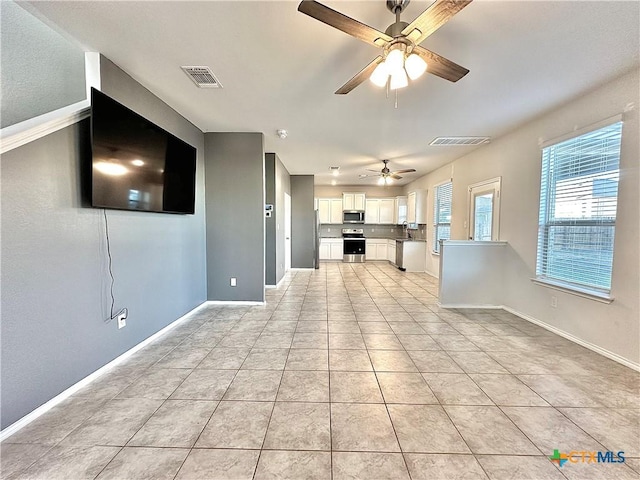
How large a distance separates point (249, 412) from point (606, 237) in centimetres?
360

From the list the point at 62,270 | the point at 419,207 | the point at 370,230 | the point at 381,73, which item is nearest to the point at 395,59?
the point at 381,73

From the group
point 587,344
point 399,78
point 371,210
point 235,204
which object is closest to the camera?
point 399,78

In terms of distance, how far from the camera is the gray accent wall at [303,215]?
283 inches

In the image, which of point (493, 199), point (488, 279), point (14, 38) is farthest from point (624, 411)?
point (14, 38)

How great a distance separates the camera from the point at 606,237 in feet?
8.33

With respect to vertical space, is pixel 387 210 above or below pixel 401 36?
below

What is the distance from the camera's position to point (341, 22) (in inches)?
56.2

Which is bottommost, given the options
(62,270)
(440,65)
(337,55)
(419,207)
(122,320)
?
(122,320)

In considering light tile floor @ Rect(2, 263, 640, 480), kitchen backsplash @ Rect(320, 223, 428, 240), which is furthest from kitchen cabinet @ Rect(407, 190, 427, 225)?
light tile floor @ Rect(2, 263, 640, 480)

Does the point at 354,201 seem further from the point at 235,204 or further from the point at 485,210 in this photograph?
the point at 235,204

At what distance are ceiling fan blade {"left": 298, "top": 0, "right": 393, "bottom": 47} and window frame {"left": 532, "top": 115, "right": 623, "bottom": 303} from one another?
2.60 metres

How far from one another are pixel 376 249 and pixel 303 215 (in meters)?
3.23

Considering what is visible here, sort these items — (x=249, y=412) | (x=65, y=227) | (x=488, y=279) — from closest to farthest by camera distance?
1. (x=249, y=412)
2. (x=65, y=227)
3. (x=488, y=279)

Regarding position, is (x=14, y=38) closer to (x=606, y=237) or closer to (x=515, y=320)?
(x=606, y=237)
